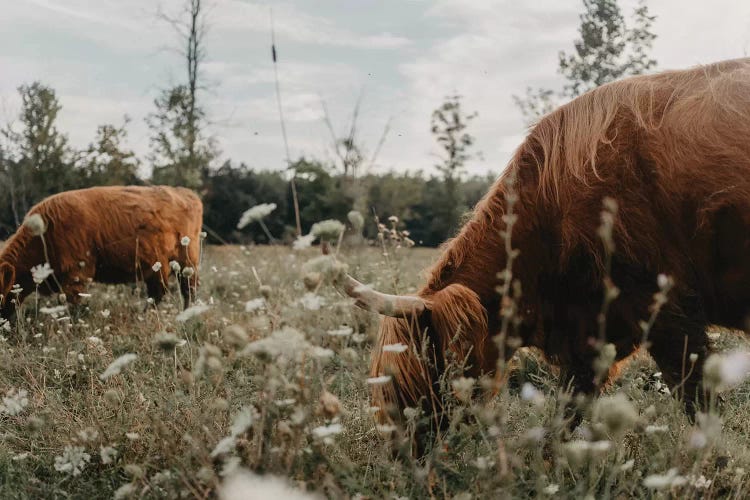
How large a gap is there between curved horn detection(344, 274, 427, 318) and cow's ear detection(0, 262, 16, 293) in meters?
5.38

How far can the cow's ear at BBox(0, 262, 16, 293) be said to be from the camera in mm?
6480

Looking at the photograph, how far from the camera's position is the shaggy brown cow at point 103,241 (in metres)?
6.85

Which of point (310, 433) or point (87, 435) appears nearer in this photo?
point (310, 433)

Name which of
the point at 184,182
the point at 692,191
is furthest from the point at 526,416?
the point at 184,182

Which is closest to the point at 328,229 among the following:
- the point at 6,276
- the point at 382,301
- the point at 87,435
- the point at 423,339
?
the point at 382,301

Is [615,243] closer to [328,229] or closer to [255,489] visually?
[328,229]

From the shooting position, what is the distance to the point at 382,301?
253 cm

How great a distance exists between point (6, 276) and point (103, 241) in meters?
1.09

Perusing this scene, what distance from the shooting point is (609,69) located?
1936 centimetres

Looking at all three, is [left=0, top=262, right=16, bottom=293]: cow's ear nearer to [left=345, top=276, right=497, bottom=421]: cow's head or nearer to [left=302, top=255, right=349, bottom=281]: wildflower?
[left=345, top=276, right=497, bottom=421]: cow's head

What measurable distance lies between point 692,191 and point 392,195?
34.8 metres

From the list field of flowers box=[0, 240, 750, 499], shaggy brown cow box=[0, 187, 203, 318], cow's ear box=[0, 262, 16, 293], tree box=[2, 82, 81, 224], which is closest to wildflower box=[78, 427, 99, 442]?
field of flowers box=[0, 240, 750, 499]

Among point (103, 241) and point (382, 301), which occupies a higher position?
point (382, 301)

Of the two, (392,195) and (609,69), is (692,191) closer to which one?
(609,69)
